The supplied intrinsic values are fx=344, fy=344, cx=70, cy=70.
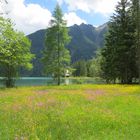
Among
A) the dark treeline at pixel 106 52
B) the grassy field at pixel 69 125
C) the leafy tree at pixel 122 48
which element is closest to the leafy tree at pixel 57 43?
the dark treeline at pixel 106 52

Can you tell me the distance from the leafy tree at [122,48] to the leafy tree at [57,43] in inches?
315

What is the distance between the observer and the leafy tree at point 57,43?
62344 mm

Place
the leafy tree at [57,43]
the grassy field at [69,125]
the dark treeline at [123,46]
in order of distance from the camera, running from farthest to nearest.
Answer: the leafy tree at [57,43]
the dark treeline at [123,46]
the grassy field at [69,125]

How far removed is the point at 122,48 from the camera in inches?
2260

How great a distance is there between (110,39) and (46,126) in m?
50.1

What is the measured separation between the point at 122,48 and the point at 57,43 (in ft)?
40.4

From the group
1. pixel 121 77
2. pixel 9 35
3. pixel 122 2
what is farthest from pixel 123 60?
pixel 9 35

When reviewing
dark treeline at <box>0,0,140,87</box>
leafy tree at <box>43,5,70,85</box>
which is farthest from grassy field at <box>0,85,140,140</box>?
leafy tree at <box>43,5,70,85</box>

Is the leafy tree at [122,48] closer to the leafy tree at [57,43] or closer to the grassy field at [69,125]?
the leafy tree at [57,43]

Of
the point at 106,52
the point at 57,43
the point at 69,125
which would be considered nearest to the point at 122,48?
the point at 106,52

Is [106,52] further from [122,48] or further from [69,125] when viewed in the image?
[69,125]

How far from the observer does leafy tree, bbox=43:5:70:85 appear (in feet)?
205

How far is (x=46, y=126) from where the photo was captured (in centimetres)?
1345

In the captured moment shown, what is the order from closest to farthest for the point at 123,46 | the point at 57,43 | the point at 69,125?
the point at 69,125
the point at 123,46
the point at 57,43
